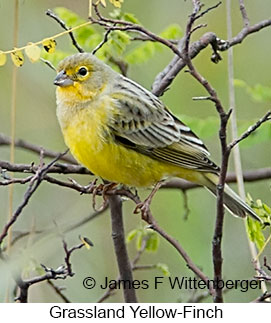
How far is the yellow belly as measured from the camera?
3281 mm

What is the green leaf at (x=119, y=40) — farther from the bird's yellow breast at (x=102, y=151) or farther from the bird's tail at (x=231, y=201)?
→ the bird's tail at (x=231, y=201)

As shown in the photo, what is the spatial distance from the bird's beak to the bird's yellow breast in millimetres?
118

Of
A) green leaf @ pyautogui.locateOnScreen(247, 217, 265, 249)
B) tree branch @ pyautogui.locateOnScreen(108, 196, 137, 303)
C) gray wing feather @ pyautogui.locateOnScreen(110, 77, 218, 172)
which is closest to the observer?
green leaf @ pyautogui.locateOnScreen(247, 217, 265, 249)

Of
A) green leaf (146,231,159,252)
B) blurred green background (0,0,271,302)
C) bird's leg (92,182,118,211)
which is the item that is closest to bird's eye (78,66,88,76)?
bird's leg (92,182,118,211)

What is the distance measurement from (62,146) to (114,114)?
162 cm

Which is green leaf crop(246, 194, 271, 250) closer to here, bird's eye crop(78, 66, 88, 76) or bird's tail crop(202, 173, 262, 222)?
bird's tail crop(202, 173, 262, 222)

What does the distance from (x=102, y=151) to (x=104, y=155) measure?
0.02 m

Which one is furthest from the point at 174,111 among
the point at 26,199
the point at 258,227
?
the point at 26,199

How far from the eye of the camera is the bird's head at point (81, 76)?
10.9 ft

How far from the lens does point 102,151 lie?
329 centimetres
